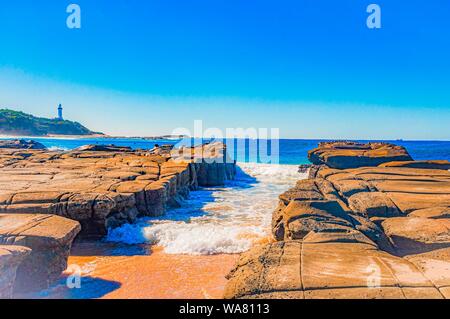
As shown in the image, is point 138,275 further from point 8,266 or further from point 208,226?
point 208,226

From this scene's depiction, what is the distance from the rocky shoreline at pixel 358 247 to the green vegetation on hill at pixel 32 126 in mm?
140606

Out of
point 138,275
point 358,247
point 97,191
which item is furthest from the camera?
point 97,191

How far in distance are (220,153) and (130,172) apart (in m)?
10.9

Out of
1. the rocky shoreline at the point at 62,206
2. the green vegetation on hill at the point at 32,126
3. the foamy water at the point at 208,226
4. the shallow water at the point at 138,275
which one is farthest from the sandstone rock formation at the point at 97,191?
the green vegetation on hill at the point at 32,126

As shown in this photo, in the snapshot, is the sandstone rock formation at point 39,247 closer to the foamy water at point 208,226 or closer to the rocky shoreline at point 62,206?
the rocky shoreline at point 62,206

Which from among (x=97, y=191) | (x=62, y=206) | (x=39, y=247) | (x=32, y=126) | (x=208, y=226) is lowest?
(x=208, y=226)

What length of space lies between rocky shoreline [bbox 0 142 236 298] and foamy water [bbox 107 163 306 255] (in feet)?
2.09

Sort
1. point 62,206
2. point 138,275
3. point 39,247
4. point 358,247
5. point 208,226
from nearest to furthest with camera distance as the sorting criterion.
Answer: point 358,247 < point 39,247 < point 138,275 < point 62,206 < point 208,226

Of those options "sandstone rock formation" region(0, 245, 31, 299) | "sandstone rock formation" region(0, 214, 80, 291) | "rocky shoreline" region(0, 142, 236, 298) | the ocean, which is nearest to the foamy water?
the ocean

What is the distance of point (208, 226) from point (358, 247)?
6.09 m

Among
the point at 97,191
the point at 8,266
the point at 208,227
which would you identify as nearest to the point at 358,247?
the point at 8,266

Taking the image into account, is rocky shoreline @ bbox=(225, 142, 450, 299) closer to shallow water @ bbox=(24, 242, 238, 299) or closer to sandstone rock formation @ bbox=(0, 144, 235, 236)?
shallow water @ bbox=(24, 242, 238, 299)

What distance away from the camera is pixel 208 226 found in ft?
35.4
